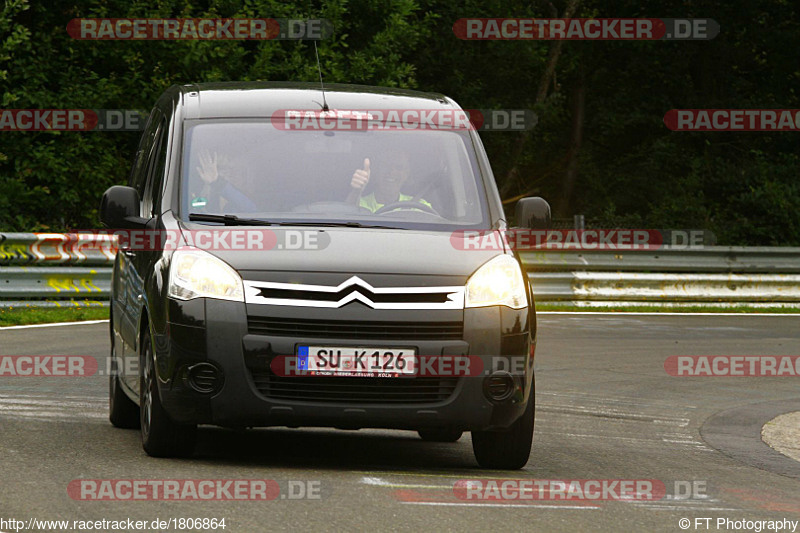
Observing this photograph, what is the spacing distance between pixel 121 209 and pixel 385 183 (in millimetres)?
1358

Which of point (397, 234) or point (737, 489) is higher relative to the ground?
point (397, 234)

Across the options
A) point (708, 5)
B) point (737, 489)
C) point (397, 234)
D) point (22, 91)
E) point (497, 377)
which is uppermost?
point (708, 5)

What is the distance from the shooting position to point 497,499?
272 inches

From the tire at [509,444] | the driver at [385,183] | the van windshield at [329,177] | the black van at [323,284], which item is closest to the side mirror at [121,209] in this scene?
the black van at [323,284]

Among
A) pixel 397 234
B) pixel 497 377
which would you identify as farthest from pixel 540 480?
pixel 397 234

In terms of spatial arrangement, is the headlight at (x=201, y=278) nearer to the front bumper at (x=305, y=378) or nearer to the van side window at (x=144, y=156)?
the front bumper at (x=305, y=378)

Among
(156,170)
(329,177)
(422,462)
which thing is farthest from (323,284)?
(156,170)

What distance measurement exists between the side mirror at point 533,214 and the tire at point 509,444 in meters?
0.97

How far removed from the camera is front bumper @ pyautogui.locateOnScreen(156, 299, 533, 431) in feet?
24.1

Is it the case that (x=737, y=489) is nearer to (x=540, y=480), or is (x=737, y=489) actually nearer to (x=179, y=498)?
(x=540, y=480)

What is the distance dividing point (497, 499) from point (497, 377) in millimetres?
822

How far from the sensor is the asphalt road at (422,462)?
6.36 m

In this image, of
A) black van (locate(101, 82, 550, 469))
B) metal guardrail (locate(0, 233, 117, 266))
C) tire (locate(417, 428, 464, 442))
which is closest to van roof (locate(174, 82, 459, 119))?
black van (locate(101, 82, 550, 469))

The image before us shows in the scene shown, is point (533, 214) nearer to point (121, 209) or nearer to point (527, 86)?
point (121, 209)
